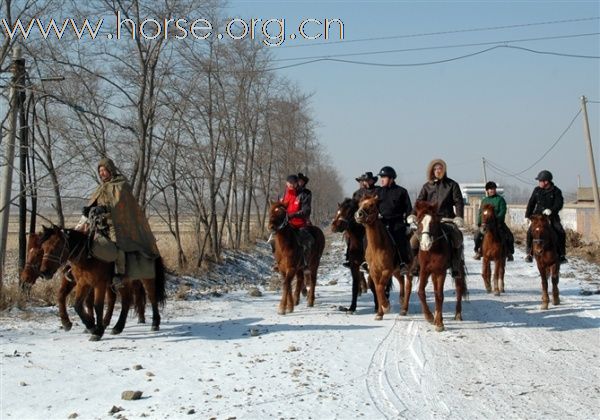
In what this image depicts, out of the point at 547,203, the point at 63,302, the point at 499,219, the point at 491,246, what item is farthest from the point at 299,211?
the point at 499,219

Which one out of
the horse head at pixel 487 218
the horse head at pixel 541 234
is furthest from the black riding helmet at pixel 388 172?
the horse head at pixel 487 218

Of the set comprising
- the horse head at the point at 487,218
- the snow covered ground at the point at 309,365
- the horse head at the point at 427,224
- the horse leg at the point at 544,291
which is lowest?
the snow covered ground at the point at 309,365

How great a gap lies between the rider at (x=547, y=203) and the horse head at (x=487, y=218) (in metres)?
1.30

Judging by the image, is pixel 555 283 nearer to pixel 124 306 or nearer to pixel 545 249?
pixel 545 249

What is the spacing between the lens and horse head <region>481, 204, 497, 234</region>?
15.9 meters

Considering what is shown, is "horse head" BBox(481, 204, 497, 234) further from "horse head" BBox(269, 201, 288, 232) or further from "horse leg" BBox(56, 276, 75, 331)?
"horse leg" BBox(56, 276, 75, 331)

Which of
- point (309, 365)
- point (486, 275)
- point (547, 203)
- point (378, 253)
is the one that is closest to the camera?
point (309, 365)

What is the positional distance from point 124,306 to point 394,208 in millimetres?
5006

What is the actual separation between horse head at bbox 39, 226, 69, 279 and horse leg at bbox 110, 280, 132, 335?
1.12 m

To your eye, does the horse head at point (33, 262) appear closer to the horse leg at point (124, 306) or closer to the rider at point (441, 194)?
the horse leg at point (124, 306)

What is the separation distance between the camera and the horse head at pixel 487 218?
1588 cm

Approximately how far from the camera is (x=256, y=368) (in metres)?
8.32

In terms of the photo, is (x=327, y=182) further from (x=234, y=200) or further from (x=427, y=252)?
(x=427, y=252)

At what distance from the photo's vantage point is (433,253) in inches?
429
